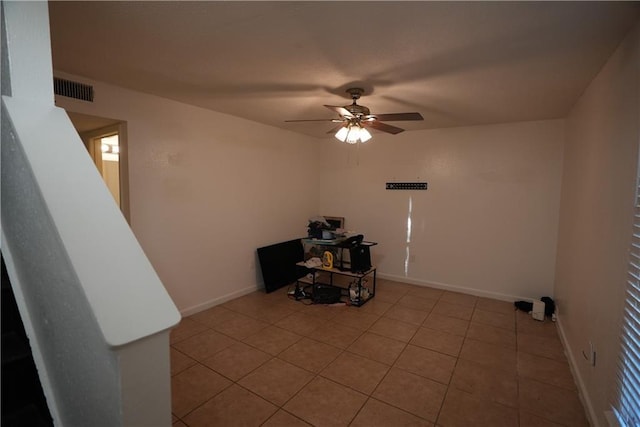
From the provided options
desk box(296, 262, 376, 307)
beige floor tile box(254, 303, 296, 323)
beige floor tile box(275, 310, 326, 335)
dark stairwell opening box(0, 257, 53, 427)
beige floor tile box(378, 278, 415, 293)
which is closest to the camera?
dark stairwell opening box(0, 257, 53, 427)

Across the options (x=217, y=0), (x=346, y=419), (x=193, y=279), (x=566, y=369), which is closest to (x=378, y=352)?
(x=346, y=419)

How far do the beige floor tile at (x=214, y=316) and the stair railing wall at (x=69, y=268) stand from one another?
2.20m

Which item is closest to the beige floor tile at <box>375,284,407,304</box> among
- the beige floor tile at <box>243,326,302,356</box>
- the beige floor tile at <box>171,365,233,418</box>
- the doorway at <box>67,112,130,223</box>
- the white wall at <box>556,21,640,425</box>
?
the beige floor tile at <box>243,326,302,356</box>

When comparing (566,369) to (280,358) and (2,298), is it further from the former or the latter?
(2,298)

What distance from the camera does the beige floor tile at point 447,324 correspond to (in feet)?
10.6

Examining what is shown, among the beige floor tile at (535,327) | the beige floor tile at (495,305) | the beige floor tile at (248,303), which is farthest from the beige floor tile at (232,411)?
the beige floor tile at (495,305)

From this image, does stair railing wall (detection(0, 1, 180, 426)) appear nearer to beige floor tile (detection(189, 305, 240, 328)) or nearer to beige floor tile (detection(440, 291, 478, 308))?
beige floor tile (detection(189, 305, 240, 328))

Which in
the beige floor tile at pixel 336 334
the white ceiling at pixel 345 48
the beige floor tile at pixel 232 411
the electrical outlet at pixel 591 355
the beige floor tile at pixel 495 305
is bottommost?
the beige floor tile at pixel 232 411

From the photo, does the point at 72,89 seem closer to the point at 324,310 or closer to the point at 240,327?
the point at 240,327

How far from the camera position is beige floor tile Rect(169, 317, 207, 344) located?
2966 millimetres

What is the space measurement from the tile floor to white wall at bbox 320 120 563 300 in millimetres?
682

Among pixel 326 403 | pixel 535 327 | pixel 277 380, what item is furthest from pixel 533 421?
pixel 277 380

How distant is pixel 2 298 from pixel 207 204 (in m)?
2.37

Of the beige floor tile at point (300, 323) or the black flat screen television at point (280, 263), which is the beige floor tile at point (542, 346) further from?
the black flat screen television at point (280, 263)
